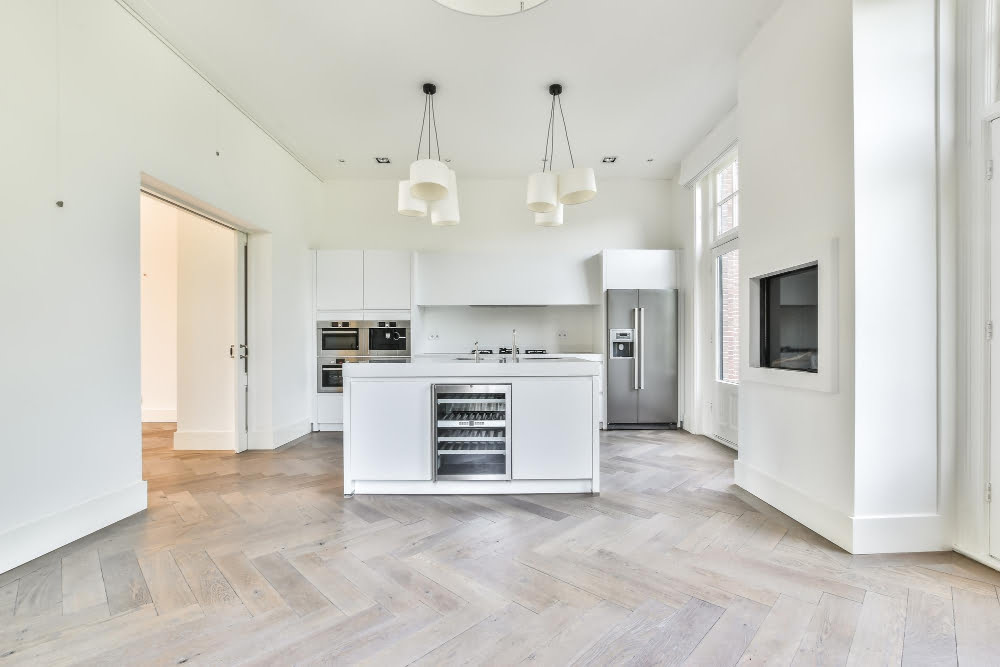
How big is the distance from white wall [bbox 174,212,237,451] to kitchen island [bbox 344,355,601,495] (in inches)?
86.1

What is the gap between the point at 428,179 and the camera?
2854 mm

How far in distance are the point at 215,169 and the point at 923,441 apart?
518 cm

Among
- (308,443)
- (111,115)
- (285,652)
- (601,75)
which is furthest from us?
(308,443)

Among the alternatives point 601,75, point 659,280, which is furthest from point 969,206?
point 659,280

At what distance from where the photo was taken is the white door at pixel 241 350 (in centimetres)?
436

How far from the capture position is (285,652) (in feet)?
4.99

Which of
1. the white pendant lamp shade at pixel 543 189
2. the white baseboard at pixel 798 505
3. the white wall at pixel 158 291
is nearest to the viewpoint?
the white baseboard at pixel 798 505

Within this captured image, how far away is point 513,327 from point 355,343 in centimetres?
208

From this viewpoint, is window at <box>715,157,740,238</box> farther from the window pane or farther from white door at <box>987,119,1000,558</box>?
white door at <box>987,119,1000,558</box>

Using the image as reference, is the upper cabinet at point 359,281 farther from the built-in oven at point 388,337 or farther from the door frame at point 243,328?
the door frame at point 243,328

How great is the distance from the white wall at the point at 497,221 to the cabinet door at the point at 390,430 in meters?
3.18

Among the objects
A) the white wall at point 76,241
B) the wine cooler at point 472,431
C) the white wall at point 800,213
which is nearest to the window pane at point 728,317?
the white wall at point 800,213

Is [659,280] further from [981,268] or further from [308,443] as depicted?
[308,443]

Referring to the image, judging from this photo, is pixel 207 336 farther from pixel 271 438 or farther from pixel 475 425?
pixel 475 425
